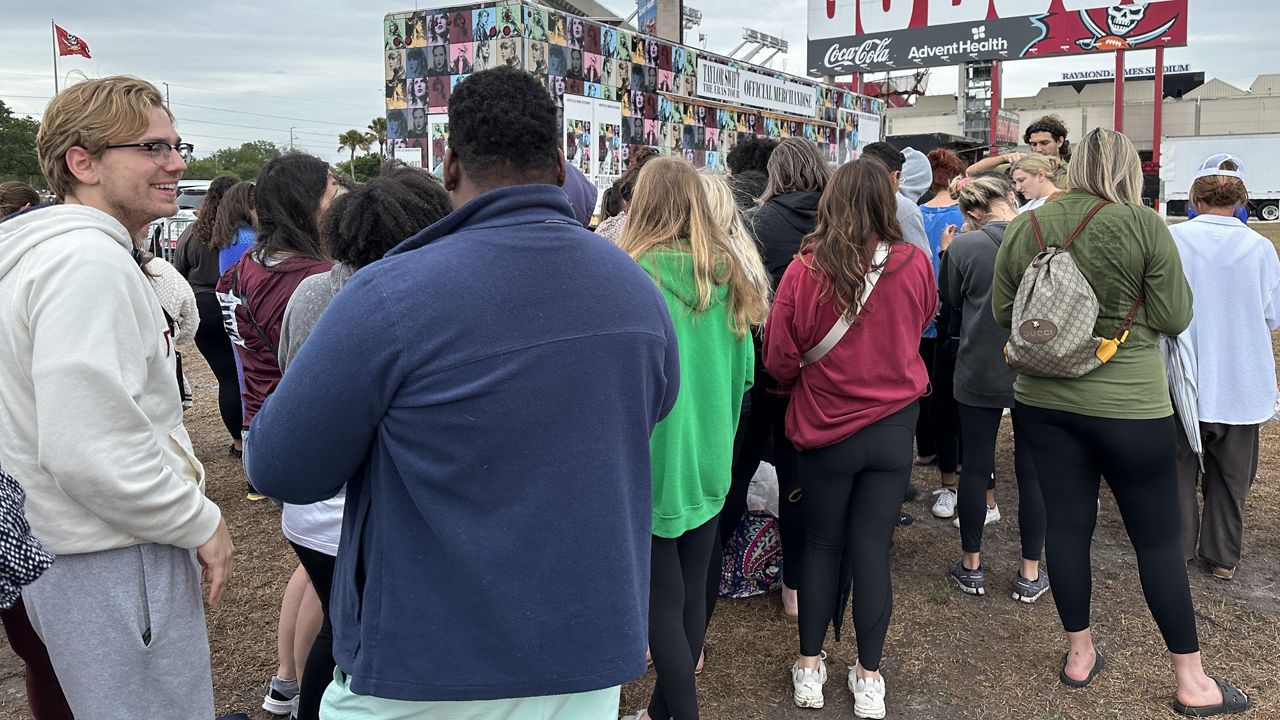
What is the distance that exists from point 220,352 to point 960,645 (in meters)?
4.50

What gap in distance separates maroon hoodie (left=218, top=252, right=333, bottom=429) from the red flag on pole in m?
19.9

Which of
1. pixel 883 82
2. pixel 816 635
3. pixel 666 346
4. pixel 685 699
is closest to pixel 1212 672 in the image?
pixel 816 635

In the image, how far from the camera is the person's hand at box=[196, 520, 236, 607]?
6.18 ft

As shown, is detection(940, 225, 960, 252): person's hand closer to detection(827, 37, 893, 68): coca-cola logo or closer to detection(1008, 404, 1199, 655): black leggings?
detection(1008, 404, 1199, 655): black leggings

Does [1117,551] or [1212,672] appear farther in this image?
[1117,551]

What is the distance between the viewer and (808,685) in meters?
3.16

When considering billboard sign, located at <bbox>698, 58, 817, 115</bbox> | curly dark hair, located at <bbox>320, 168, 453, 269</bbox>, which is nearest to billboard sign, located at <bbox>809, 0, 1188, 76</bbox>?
billboard sign, located at <bbox>698, 58, 817, 115</bbox>

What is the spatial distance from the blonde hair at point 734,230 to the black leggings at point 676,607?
2.43 feet

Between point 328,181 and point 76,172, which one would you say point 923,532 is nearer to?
point 328,181

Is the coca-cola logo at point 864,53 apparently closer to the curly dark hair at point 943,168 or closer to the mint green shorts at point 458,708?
the curly dark hair at point 943,168

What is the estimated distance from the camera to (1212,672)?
3336mm

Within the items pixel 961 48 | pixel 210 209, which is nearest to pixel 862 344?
pixel 210 209

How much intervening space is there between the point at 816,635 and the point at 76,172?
2585 mm

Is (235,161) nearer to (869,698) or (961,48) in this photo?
(961,48)
